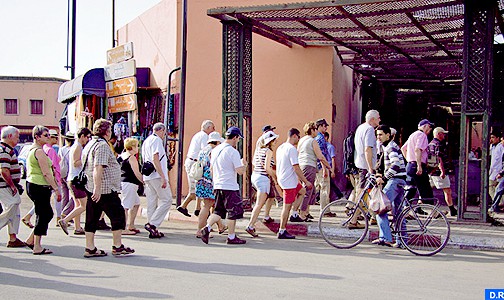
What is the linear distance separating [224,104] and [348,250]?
452 centimetres

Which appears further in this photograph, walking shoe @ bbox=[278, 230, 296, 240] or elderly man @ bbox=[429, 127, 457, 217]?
elderly man @ bbox=[429, 127, 457, 217]

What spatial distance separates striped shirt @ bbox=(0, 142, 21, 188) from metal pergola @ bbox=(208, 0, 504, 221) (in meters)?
4.53

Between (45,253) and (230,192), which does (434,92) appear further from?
(45,253)

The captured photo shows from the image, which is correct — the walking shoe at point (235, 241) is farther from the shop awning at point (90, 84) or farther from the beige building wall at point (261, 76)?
Result: the shop awning at point (90, 84)

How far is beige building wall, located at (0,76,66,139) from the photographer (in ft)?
157

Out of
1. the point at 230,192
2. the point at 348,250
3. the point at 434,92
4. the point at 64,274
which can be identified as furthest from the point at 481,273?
the point at 434,92

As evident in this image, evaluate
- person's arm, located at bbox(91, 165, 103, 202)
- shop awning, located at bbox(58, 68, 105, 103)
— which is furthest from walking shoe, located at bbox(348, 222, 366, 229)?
shop awning, located at bbox(58, 68, 105, 103)

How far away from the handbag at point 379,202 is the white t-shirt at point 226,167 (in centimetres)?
203

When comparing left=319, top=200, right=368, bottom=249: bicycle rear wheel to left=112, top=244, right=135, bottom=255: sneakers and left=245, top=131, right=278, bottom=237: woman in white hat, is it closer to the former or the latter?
left=245, top=131, right=278, bottom=237: woman in white hat

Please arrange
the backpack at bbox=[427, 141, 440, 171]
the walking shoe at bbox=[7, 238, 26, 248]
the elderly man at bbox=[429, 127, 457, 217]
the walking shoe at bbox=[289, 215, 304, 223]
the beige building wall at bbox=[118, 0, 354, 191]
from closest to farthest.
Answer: the walking shoe at bbox=[7, 238, 26, 248] < the walking shoe at bbox=[289, 215, 304, 223] < the backpack at bbox=[427, 141, 440, 171] < the elderly man at bbox=[429, 127, 457, 217] < the beige building wall at bbox=[118, 0, 354, 191]

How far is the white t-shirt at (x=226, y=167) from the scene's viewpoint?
9.16 metres

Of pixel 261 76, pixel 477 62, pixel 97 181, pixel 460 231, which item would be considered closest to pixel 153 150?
pixel 97 181

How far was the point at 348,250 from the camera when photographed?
8.86m

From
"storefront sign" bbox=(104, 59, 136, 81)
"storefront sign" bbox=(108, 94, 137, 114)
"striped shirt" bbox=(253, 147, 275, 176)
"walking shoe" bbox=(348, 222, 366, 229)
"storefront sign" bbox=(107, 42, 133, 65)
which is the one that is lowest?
→ "walking shoe" bbox=(348, 222, 366, 229)
